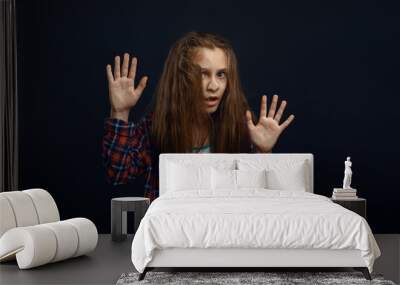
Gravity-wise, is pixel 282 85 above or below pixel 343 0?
below

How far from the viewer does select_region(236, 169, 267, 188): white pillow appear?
21.7 ft

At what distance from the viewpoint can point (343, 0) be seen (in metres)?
7.32

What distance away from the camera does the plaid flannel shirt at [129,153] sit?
7.37m

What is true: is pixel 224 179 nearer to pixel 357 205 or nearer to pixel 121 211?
pixel 121 211

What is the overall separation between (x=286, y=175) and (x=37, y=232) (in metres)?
2.59

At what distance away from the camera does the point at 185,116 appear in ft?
24.0

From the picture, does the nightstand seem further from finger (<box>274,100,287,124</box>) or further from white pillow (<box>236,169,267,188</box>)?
finger (<box>274,100,287,124</box>)

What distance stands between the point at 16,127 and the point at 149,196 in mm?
1603

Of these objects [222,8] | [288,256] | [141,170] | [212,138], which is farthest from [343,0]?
[288,256]

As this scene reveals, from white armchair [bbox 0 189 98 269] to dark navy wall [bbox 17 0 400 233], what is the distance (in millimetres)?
1375

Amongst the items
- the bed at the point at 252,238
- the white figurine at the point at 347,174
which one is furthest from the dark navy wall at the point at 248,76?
the bed at the point at 252,238

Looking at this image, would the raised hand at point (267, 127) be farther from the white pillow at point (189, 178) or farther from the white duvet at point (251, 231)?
the white duvet at point (251, 231)

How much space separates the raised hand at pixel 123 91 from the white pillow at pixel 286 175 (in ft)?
4.54

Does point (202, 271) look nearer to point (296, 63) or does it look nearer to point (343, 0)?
point (296, 63)
